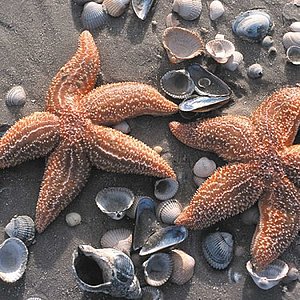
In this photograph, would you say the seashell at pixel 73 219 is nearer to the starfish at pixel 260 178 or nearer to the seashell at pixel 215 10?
the starfish at pixel 260 178

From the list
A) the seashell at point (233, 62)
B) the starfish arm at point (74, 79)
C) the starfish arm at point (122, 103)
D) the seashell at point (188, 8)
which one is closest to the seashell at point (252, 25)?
the seashell at point (233, 62)

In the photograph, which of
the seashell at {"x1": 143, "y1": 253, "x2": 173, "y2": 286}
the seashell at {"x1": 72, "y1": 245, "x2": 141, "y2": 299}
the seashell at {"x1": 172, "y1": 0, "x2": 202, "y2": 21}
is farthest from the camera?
the seashell at {"x1": 172, "y1": 0, "x2": 202, "y2": 21}

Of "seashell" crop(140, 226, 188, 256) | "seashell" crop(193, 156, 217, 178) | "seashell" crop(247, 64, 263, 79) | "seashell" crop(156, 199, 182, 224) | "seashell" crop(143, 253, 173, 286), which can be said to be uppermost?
"seashell" crop(247, 64, 263, 79)

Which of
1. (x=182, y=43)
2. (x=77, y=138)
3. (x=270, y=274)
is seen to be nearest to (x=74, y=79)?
(x=77, y=138)

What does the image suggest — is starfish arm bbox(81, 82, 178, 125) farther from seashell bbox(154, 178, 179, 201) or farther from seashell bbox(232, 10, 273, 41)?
seashell bbox(232, 10, 273, 41)

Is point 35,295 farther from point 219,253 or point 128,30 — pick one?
point 128,30

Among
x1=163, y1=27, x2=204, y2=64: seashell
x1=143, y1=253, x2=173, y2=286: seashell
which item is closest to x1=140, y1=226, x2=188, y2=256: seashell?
x1=143, y1=253, x2=173, y2=286: seashell

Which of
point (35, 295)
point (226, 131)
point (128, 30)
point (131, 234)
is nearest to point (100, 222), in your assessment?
point (131, 234)

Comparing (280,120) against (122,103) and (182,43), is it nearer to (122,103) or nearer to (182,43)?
(182,43)
